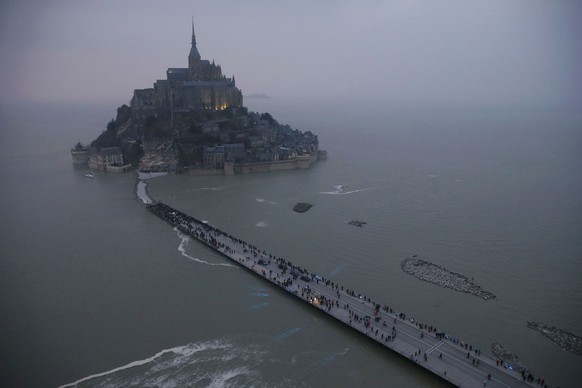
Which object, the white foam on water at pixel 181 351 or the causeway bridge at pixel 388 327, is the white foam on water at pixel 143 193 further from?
the white foam on water at pixel 181 351

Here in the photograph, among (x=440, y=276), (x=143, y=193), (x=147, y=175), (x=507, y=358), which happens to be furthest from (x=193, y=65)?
(x=507, y=358)

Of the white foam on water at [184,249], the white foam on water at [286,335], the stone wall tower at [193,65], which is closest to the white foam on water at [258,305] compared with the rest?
the white foam on water at [286,335]

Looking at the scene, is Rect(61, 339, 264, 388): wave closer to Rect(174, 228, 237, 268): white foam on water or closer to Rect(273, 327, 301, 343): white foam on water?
Rect(273, 327, 301, 343): white foam on water

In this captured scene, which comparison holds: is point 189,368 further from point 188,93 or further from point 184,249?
point 188,93

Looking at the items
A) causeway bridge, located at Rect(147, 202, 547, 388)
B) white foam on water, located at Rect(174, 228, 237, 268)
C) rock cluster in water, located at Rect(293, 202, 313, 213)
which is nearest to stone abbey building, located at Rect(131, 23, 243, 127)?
rock cluster in water, located at Rect(293, 202, 313, 213)

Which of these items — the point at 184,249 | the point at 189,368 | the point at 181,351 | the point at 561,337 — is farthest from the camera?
the point at 184,249
